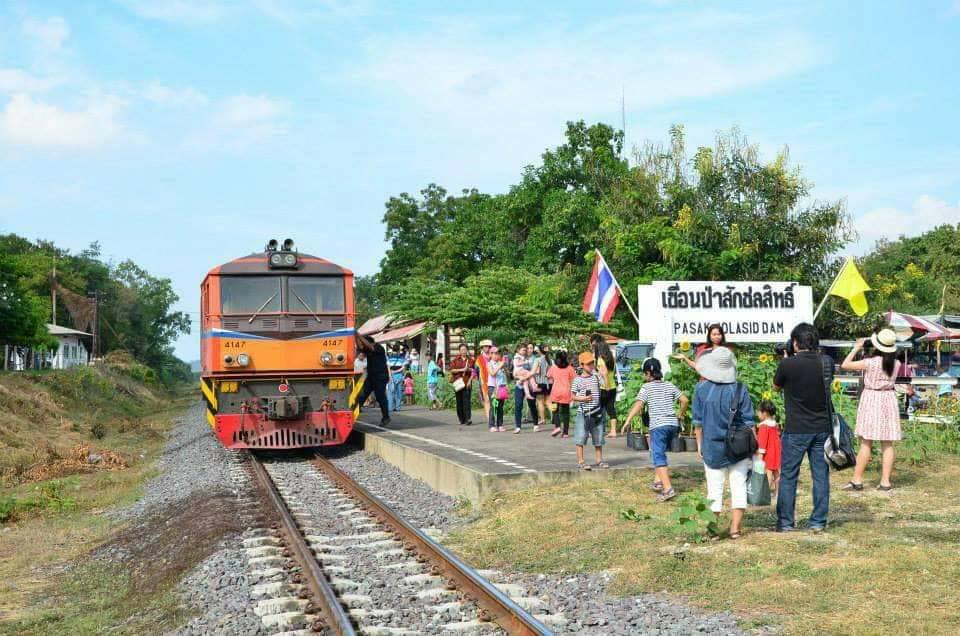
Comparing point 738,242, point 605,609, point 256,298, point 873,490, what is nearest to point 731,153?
point 738,242

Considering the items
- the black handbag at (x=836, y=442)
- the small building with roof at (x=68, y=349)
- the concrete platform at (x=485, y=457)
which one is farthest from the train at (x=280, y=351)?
the small building with roof at (x=68, y=349)

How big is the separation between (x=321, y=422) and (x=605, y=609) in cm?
1040

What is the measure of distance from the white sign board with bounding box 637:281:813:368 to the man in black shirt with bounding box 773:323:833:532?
6529 mm

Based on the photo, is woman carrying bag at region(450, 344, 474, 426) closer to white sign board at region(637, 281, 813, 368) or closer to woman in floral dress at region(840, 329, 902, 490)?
white sign board at region(637, 281, 813, 368)

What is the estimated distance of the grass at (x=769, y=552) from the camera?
6129 millimetres

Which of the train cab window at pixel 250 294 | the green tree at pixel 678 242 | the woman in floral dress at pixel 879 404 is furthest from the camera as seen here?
the green tree at pixel 678 242

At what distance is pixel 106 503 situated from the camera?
1388 centimetres

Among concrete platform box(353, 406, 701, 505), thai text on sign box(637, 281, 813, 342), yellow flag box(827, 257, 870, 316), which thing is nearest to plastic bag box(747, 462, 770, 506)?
concrete platform box(353, 406, 701, 505)

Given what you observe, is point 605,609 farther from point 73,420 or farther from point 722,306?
point 73,420

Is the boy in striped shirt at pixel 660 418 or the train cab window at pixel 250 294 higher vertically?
the train cab window at pixel 250 294

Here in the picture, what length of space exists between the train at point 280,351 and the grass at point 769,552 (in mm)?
6433

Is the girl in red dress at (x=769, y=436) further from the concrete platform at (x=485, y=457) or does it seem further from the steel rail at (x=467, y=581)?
the steel rail at (x=467, y=581)

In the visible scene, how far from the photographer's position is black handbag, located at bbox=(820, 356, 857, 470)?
8328mm

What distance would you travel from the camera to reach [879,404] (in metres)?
10.4
